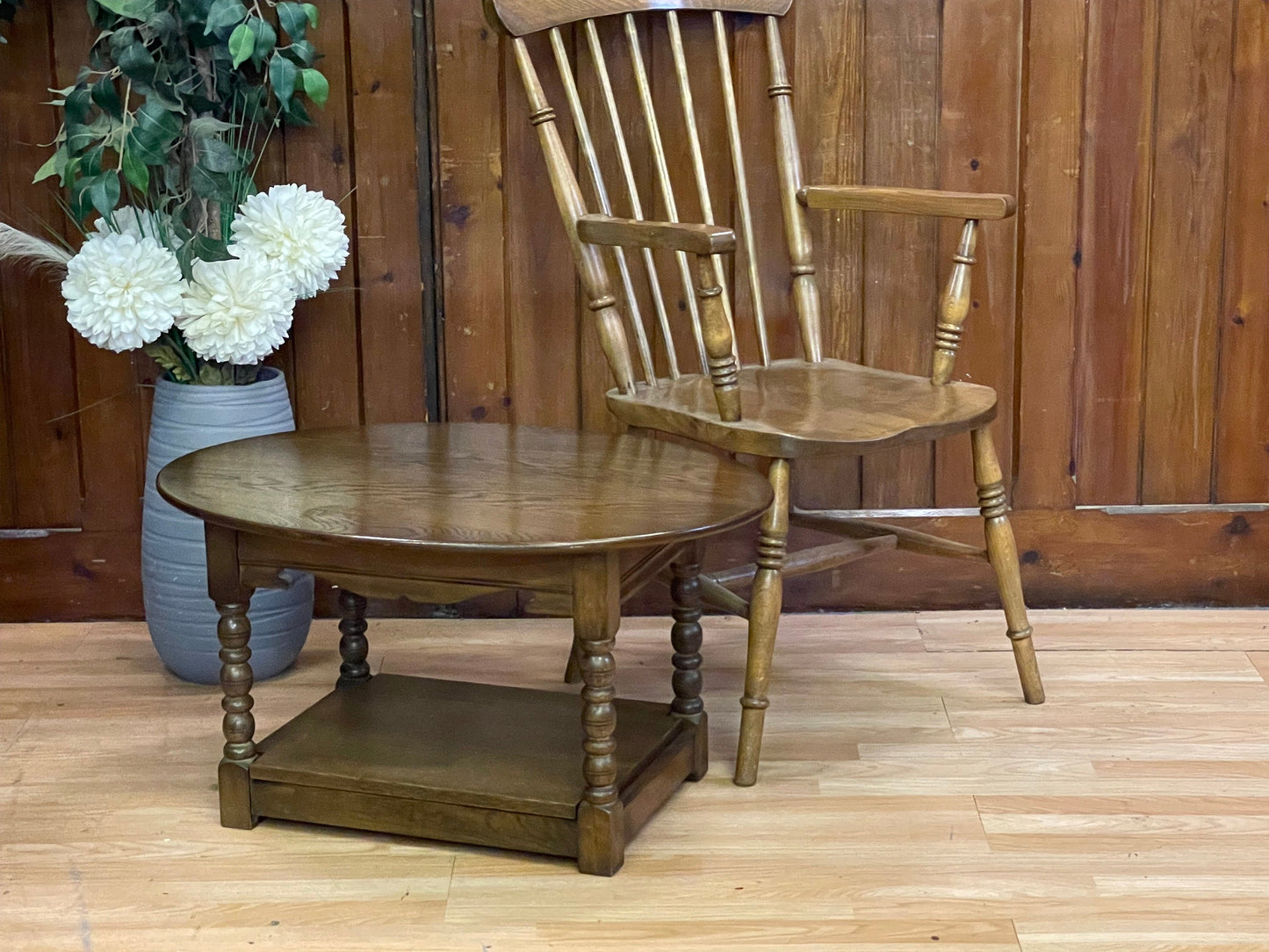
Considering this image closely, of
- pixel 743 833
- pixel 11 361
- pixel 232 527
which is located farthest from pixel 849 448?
pixel 11 361

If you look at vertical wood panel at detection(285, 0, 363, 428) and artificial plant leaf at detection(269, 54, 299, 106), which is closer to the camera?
artificial plant leaf at detection(269, 54, 299, 106)

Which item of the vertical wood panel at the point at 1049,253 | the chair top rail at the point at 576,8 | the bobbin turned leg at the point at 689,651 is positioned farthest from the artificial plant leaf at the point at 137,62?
the vertical wood panel at the point at 1049,253

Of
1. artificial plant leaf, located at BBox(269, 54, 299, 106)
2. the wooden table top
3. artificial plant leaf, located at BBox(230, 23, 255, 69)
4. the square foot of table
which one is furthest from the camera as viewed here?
artificial plant leaf, located at BBox(269, 54, 299, 106)

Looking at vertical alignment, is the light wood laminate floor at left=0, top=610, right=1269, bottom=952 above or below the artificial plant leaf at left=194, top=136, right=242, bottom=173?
below

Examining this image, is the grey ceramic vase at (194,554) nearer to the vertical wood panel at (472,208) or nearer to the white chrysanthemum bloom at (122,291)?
the white chrysanthemum bloom at (122,291)

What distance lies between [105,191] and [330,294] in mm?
470

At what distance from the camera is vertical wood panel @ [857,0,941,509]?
2.40m

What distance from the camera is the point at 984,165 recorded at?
8.04 feet

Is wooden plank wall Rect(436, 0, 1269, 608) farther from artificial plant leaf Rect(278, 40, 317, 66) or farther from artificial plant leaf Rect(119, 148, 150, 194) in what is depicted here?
artificial plant leaf Rect(119, 148, 150, 194)

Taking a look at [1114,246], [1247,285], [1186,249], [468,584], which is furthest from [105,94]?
[1247,285]

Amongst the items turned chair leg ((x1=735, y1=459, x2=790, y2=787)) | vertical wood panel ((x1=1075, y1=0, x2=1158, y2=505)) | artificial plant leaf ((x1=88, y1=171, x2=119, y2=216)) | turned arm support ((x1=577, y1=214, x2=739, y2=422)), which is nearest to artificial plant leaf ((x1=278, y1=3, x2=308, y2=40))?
artificial plant leaf ((x1=88, y1=171, x2=119, y2=216))

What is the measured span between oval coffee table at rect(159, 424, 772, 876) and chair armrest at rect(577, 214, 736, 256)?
0.26 meters

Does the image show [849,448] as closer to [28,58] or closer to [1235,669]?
[1235,669]

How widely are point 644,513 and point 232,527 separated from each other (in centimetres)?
48
